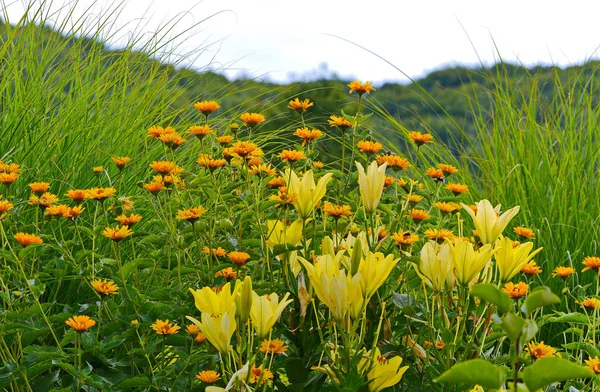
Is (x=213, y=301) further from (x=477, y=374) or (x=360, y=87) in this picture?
(x=360, y=87)

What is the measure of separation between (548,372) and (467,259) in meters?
0.63

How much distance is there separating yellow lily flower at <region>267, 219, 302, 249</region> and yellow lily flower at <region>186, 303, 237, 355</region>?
19.1 inches

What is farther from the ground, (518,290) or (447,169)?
(447,169)

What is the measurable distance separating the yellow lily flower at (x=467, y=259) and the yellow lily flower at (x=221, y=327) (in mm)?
457

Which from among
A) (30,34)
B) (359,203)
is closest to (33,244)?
(359,203)

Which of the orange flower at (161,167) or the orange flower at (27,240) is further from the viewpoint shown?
the orange flower at (161,167)

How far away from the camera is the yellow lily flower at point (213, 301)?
4.22 feet

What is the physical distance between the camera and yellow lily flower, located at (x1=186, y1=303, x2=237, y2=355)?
1222mm

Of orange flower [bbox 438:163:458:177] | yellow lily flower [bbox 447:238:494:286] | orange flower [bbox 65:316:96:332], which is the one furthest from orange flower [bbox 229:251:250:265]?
orange flower [bbox 438:163:458:177]

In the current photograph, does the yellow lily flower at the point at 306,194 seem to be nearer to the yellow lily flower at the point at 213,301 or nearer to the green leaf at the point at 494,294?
the yellow lily flower at the point at 213,301

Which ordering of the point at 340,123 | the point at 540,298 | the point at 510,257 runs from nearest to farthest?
the point at 540,298
the point at 510,257
the point at 340,123

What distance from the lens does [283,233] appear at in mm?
1813

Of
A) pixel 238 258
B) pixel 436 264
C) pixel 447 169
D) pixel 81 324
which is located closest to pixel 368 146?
pixel 447 169

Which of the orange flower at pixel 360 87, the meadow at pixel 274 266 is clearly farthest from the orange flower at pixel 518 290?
the orange flower at pixel 360 87
